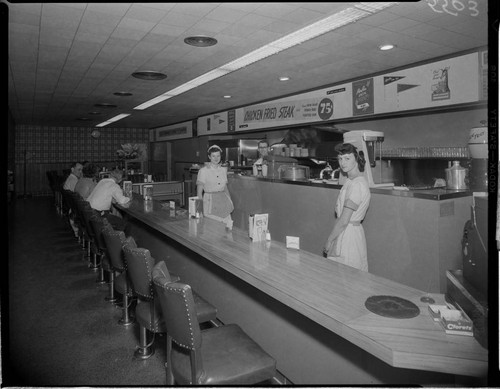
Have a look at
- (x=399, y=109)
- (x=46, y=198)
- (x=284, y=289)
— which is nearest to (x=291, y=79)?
(x=399, y=109)

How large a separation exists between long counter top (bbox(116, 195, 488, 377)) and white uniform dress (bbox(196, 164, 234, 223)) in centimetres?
189

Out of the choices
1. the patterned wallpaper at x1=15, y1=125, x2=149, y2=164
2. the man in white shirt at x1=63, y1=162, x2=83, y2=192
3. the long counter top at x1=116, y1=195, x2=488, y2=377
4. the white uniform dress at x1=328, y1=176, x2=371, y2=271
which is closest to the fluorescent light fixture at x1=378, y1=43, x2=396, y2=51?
the white uniform dress at x1=328, y1=176, x2=371, y2=271

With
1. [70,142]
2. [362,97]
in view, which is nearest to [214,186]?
[362,97]

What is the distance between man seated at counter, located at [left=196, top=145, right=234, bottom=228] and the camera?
4.79 metres

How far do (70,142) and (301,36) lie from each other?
43.6ft

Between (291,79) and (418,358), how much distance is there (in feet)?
18.2

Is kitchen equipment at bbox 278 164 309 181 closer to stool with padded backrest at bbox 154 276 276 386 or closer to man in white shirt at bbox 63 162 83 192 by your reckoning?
stool with padded backrest at bbox 154 276 276 386

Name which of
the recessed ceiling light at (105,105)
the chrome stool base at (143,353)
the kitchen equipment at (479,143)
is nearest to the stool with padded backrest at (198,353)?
the chrome stool base at (143,353)

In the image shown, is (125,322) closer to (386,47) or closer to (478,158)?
(478,158)

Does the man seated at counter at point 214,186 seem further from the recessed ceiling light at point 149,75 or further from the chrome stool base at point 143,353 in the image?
the chrome stool base at point 143,353

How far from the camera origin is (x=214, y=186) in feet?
15.9

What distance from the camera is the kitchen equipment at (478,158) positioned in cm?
320

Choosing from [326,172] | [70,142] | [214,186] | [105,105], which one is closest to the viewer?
[214,186]

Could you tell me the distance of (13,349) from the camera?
116 inches
